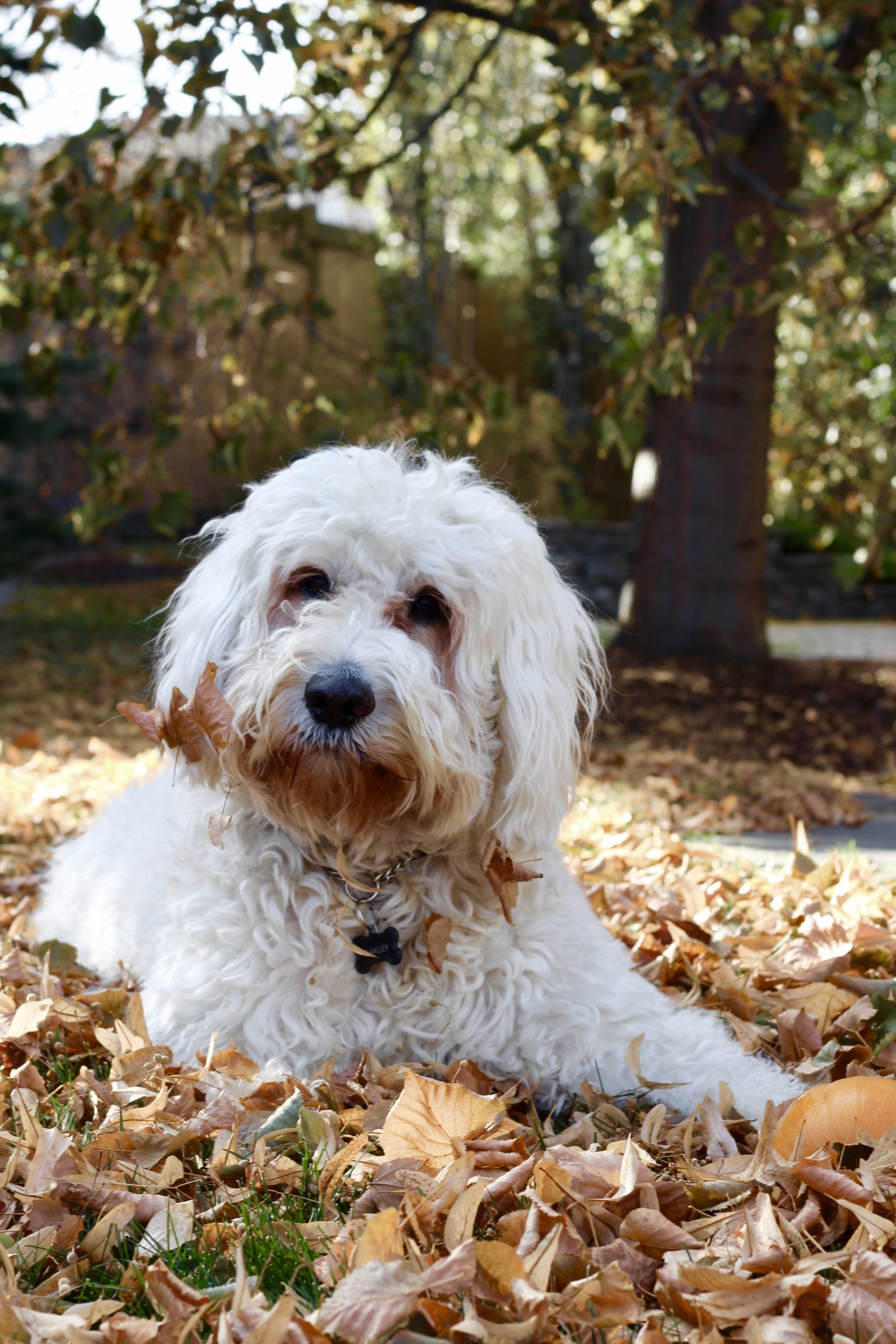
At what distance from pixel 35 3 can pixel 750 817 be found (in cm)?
453

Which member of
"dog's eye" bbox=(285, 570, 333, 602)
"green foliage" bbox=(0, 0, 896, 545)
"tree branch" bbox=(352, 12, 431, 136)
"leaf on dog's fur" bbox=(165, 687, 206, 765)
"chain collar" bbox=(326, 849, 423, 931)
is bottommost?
"chain collar" bbox=(326, 849, 423, 931)

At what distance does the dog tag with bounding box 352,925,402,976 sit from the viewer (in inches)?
103

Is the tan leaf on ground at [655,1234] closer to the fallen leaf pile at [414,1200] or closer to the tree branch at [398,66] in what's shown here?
the fallen leaf pile at [414,1200]

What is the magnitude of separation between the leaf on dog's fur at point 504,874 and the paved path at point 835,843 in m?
1.99

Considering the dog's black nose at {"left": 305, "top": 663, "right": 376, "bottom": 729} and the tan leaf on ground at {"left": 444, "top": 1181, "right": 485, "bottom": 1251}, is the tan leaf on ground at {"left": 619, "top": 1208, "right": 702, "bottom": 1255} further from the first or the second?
the dog's black nose at {"left": 305, "top": 663, "right": 376, "bottom": 729}

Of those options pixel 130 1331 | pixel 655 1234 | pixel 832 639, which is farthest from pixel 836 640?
pixel 130 1331

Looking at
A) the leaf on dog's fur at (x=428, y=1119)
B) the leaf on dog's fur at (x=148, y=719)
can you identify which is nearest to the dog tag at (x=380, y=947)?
the leaf on dog's fur at (x=428, y=1119)

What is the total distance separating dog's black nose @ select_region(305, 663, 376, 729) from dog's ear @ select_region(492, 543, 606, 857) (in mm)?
410

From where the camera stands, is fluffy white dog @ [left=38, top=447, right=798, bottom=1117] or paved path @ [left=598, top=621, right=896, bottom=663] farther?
paved path @ [left=598, top=621, right=896, bottom=663]

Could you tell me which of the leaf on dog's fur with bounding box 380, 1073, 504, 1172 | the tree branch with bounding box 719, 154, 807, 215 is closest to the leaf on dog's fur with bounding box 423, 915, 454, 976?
the leaf on dog's fur with bounding box 380, 1073, 504, 1172

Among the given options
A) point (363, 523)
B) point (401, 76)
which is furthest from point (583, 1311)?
point (401, 76)

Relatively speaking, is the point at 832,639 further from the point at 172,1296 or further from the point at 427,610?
the point at 172,1296

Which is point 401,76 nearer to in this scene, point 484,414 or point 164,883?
point 484,414

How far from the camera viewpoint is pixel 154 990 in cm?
273
